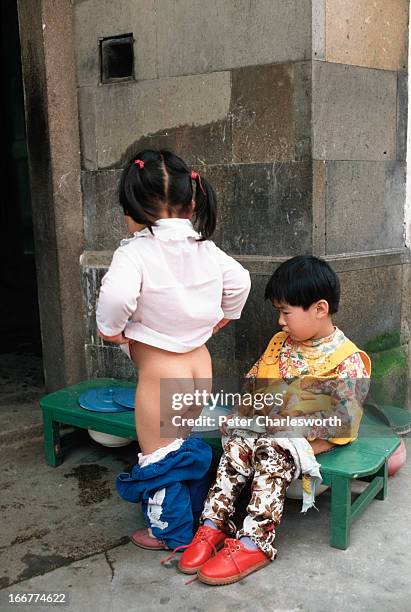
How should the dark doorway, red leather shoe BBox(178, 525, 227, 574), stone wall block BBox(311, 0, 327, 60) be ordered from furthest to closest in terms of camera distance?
the dark doorway < stone wall block BBox(311, 0, 327, 60) < red leather shoe BBox(178, 525, 227, 574)

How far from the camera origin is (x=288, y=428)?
3170 mm

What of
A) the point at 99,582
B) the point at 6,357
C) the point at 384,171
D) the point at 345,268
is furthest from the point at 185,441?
the point at 6,357

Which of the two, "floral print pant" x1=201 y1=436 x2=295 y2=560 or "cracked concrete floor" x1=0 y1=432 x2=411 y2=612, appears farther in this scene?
"floral print pant" x1=201 y1=436 x2=295 y2=560

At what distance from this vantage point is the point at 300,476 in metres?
→ 3.12

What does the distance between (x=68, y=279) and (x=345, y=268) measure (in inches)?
74.8

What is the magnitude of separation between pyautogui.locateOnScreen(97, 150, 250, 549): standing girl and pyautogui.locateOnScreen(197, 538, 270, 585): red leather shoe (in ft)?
0.83

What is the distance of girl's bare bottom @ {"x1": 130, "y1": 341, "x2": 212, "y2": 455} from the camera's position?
3051 millimetres

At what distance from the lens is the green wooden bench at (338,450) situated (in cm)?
304

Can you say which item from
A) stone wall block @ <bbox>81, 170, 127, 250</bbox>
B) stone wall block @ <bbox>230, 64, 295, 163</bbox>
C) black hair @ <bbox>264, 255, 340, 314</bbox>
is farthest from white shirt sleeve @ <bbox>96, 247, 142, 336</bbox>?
stone wall block @ <bbox>81, 170, 127, 250</bbox>

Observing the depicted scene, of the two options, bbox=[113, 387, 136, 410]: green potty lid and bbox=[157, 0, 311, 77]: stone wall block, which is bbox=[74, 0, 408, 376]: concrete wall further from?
bbox=[113, 387, 136, 410]: green potty lid

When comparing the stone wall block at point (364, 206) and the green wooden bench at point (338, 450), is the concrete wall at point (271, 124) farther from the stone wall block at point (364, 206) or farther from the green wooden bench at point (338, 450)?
the green wooden bench at point (338, 450)

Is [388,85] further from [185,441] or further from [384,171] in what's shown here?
[185,441]

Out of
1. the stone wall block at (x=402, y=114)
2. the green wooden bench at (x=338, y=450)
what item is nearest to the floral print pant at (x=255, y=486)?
the green wooden bench at (x=338, y=450)

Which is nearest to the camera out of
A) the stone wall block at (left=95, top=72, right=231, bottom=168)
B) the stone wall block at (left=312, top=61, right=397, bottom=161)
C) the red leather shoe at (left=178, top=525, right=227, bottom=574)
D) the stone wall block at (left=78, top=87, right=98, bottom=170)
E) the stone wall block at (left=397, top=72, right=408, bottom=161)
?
the red leather shoe at (left=178, top=525, right=227, bottom=574)
